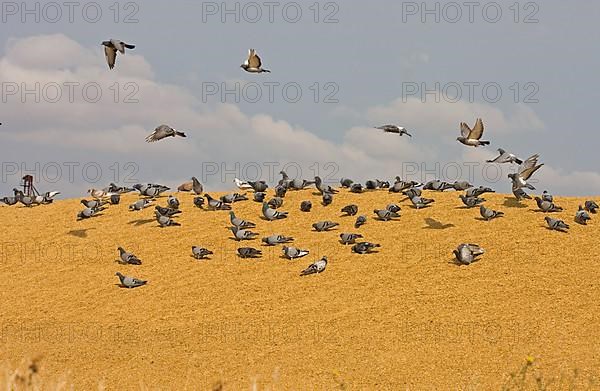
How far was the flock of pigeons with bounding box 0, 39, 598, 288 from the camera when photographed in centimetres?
1962

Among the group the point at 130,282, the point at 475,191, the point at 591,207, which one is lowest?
the point at 130,282

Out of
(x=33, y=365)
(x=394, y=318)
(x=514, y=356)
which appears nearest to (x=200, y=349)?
(x=394, y=318)

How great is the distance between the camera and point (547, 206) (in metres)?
21.7

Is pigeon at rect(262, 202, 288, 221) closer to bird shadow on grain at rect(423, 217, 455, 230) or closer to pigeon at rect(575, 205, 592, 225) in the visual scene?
bird shadow on grain at rect(423, 217, 455, 230)

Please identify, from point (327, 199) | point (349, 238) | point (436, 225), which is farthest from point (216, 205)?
point (436, 225)

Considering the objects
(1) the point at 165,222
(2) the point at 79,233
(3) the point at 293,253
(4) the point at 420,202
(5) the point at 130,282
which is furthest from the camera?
(2) the point at 79,233

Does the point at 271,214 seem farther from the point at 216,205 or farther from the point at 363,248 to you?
the point at 363,248

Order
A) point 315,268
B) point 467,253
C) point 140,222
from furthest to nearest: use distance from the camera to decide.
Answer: point 140,222 → point 315,268 → point 467,253

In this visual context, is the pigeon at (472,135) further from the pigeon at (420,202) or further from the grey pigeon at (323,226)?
the grey pigeon at (323,226)

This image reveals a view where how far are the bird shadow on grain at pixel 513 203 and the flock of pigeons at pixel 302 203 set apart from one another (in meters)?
0.27

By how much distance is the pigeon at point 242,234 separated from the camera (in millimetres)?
21438

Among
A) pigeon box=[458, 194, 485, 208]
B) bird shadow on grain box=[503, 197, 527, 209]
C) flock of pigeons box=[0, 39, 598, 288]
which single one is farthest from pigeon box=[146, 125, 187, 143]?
bird shadow on grain box=[503, 197, 527, 209]

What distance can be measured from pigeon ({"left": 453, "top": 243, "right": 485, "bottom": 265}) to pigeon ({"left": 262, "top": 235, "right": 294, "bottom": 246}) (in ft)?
16.9

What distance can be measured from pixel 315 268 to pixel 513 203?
846 cm
